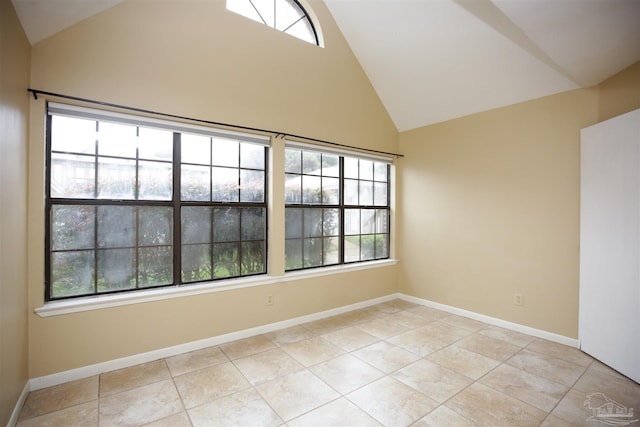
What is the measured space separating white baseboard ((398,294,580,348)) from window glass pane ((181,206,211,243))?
10.1 ft

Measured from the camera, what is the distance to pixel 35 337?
2266 mm

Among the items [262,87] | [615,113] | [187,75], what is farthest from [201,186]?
[615,113]

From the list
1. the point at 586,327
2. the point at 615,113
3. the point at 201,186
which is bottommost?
the point at 586,327

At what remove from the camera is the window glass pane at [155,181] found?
2742 mm

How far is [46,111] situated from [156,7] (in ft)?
4.10

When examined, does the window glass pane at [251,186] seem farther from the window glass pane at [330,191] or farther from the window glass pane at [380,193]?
the window glass pane at [380,193]

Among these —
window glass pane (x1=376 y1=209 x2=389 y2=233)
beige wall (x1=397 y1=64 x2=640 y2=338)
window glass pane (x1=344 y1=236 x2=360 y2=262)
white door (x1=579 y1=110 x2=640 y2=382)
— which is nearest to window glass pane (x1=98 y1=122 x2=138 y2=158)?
window glass pane (x1=344 y1=236 x2=360 y2=262)

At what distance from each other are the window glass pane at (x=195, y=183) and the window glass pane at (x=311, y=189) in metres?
1.16

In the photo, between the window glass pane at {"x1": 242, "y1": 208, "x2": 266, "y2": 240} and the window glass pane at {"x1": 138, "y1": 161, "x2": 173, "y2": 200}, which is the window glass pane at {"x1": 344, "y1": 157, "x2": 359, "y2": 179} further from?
the window glass pane at {"x1": 138, "y1": 161, "x2": 173, "y2": 200}

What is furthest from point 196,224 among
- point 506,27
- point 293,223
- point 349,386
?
point 506,27

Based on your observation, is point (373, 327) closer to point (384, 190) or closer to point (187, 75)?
point (384, 190)

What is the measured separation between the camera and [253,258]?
3.39 meters

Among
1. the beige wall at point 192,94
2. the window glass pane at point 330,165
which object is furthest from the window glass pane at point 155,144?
the window glass pane at point 330,165

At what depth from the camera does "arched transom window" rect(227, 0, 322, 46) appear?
3312 mm
